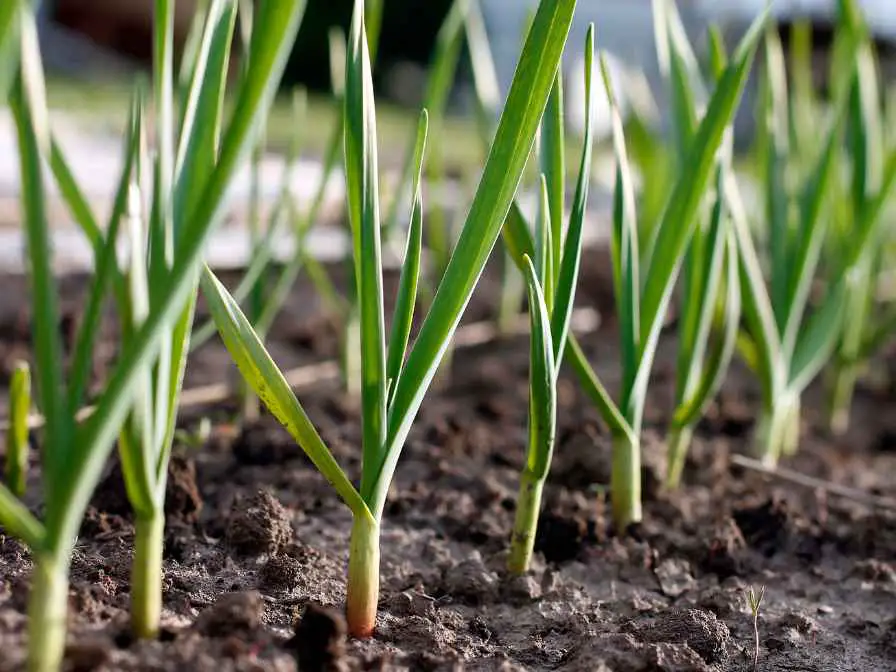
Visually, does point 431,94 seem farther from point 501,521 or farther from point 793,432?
point 793,432

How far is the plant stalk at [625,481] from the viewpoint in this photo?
99 centimetres

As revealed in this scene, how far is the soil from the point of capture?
0.67m

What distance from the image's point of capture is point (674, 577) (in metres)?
0.96

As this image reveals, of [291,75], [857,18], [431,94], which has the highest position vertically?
[857,18]

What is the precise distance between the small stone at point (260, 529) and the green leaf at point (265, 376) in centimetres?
19

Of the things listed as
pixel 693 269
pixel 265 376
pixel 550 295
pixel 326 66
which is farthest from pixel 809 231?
pixel 326 66

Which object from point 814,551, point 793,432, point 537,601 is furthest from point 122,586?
point 793,432

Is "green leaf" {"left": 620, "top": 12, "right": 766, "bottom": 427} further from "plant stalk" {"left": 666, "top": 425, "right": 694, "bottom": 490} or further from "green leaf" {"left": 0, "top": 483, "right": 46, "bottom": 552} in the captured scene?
"green leaf" {"left": 0, "top": 483, "right": 46, "bottom": 552}

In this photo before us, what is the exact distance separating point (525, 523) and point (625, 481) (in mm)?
164

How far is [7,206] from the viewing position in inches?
90.9

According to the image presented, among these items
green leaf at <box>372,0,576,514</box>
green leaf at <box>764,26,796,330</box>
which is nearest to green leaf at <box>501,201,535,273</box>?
green leaf at <box>372,0,576,514</box>

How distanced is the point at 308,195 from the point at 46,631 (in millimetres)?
2594

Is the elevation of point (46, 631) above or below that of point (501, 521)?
above

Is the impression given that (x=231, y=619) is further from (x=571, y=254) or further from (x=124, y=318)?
(x=571, y=254)
